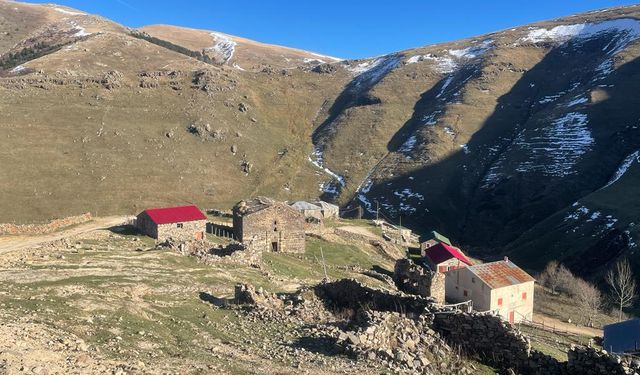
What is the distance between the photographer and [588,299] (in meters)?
61.7

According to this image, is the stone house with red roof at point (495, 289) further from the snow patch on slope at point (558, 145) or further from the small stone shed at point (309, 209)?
the snow patch on slope at point (558, 145)

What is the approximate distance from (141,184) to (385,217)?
172 feet

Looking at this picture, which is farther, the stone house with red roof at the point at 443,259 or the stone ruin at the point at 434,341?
the stone house with red roof at the point at 443,259

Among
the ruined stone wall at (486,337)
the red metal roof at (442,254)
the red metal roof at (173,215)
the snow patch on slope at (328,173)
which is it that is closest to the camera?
the ruined stone wall at (486,337)

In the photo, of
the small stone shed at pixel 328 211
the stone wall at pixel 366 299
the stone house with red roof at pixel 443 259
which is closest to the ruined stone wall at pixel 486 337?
the stone wall at pixel 366 299

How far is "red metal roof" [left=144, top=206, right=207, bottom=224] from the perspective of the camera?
5127 centimetres

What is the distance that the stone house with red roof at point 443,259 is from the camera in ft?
226

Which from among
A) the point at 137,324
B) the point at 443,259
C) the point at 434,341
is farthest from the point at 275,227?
the point at 434,341

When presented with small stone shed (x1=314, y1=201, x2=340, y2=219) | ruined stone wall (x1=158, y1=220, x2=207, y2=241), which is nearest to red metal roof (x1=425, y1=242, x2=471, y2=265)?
small stone shed (x1=314, y1=201, x2=340, y2=219)

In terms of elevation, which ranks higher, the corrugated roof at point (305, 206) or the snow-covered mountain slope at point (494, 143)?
the snow-covered mountain slope at point (494, 143)

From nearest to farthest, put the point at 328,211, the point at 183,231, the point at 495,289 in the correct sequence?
the point at 183,231 < the point at 495,289 < the point at 328,211

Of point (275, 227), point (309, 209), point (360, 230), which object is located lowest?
point (360, 230)

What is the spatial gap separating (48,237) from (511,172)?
108235 millimetres

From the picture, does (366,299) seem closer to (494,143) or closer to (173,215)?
(173,215)
